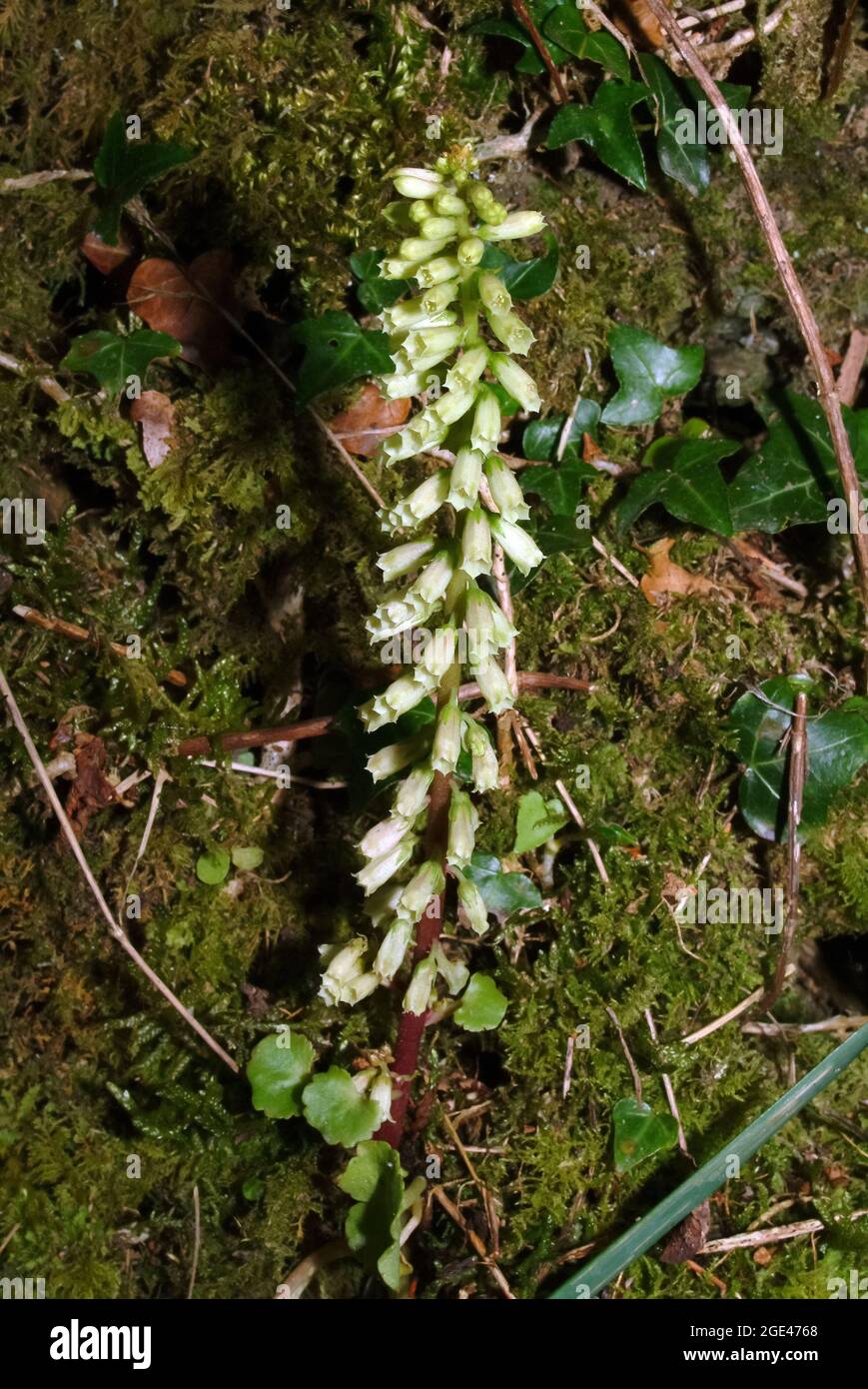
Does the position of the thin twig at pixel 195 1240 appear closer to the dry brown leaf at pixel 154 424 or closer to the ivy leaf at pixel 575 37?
the dry brown leaf at pixel 154 424

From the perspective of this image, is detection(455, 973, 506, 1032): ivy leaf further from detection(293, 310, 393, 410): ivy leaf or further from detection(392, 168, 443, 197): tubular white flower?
detection(392, 168, 443, 197): tubular white flower

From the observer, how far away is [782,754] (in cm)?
293

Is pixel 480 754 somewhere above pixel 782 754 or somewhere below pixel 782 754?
above

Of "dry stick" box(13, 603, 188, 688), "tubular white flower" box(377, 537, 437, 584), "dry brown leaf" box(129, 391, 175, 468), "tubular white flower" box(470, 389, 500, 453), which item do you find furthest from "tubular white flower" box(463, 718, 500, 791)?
"dry brown leaf" box(129, 391, 175, 468)

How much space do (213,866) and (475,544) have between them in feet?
4.67

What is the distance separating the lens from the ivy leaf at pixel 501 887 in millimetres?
2867

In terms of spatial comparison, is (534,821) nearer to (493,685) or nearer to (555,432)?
(493,685)

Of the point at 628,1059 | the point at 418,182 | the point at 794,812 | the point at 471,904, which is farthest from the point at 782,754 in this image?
the point at 418,182

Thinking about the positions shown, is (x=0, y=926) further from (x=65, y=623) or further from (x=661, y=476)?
(x=661, y=476)

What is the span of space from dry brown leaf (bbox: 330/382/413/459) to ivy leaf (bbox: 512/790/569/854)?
3.33 ft

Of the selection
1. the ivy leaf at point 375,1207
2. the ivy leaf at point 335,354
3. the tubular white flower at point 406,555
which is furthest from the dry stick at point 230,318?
the ivy leaf at point 375,1207

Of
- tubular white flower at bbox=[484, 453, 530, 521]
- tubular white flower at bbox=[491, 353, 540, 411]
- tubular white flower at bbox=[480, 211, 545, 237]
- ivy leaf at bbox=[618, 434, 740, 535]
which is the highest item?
tubular white flower at bbox=[480, 211, 545, 237]

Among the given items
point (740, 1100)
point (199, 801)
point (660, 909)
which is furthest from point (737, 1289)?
point (199, 801)

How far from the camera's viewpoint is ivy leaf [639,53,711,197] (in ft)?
9.56
